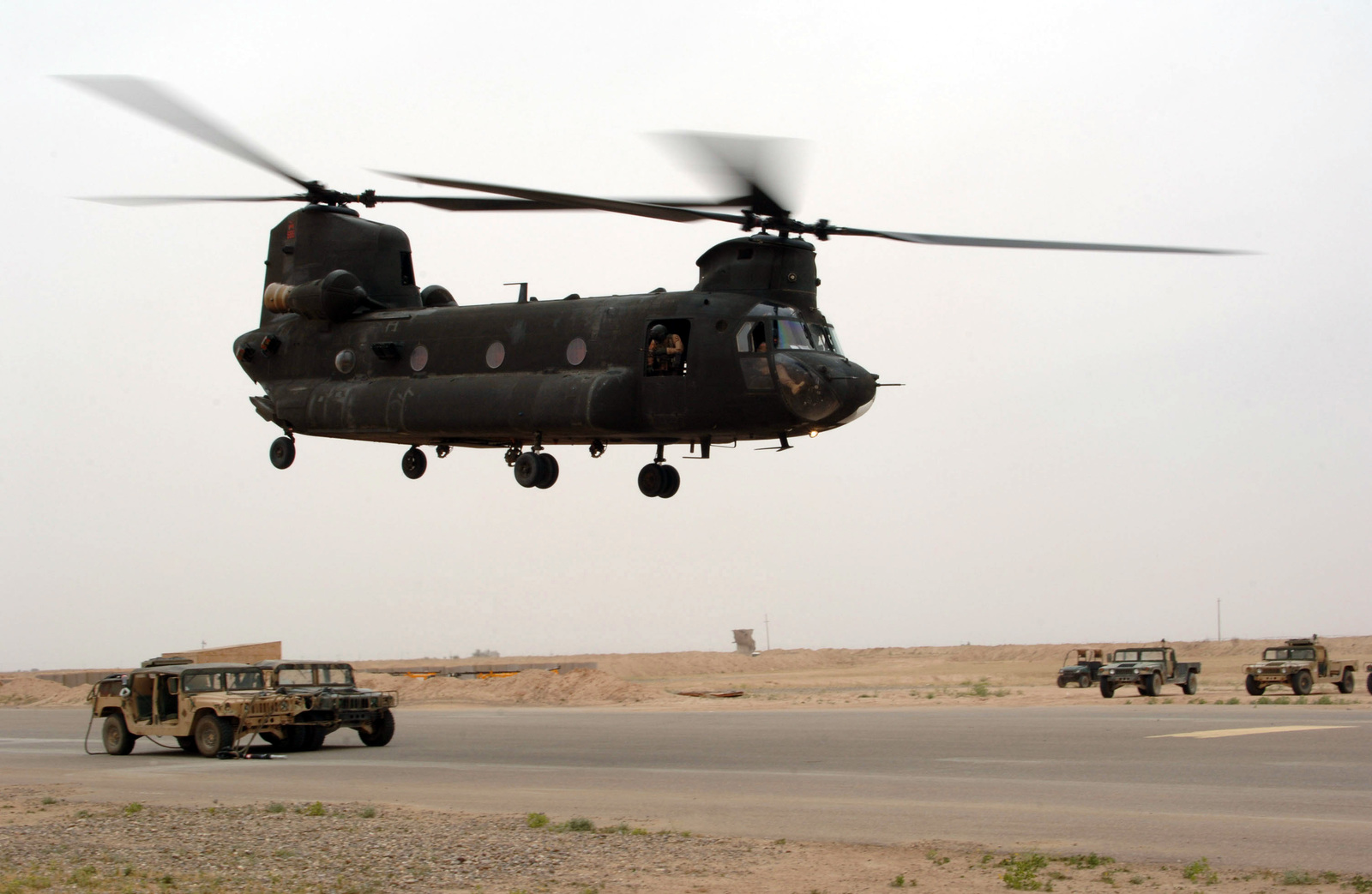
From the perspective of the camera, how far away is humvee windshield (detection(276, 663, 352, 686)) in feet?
75.0

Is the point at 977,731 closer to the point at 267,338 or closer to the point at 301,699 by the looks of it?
the point at 301,699

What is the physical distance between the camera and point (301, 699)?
2208 centimetres

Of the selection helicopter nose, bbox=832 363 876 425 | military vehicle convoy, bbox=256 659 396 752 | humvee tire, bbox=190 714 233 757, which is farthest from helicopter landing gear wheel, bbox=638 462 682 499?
humvee tire, bbox=190 714 233 757

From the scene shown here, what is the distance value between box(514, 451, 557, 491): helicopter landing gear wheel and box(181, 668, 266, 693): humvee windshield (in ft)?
19.9

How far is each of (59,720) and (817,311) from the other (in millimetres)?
27298

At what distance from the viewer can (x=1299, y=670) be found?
35.3 meters

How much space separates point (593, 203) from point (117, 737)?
13019 millimetres

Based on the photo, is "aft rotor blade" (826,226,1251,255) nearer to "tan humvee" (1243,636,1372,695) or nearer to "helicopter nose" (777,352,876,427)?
"helicopter nose" (777,352,876,427)

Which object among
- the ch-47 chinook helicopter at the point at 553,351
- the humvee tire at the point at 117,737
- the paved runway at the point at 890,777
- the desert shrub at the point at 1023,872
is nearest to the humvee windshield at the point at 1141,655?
the paved runway at the point at 890,777

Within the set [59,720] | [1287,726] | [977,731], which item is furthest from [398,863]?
[59,720]

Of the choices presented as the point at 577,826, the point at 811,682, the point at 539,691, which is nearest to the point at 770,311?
the point at 577,826

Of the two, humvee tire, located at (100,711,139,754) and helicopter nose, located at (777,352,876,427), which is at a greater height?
helicopter nose, located at (777,352,876,427)

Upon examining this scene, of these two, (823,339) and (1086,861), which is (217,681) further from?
(1086,861)

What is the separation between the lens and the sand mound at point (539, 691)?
41.0 metres
